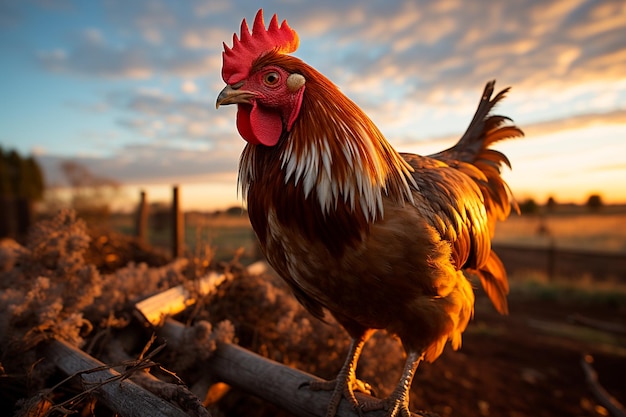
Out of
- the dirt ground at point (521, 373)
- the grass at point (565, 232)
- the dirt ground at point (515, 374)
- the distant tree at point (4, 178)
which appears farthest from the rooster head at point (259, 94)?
the distant tree at point (4, 178)

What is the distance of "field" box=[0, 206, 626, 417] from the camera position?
2686 millimetres

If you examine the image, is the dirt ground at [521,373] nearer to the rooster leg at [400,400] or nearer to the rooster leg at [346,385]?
the rooster leg at [346,385]

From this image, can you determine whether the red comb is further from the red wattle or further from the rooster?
the red wattle

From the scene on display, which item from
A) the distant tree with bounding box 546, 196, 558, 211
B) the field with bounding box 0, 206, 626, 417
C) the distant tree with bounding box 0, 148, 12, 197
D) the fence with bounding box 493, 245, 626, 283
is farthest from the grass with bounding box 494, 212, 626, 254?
the distant tree with bounding box 0, 148, 12, 197

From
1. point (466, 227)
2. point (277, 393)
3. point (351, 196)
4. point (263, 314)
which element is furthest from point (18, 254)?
point (466, 227)

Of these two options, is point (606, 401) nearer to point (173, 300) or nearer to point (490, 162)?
point (490, 162)

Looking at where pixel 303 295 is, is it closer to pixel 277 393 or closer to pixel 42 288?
pixel 277 393

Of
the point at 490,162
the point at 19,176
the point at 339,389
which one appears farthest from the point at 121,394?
the point at 19,176

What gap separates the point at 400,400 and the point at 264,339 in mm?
1501

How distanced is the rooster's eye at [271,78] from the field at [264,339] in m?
1.13

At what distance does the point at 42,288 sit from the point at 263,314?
170 centimetres

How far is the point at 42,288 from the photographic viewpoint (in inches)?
101

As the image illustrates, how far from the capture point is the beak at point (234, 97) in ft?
6.28

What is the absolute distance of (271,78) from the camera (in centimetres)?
194
